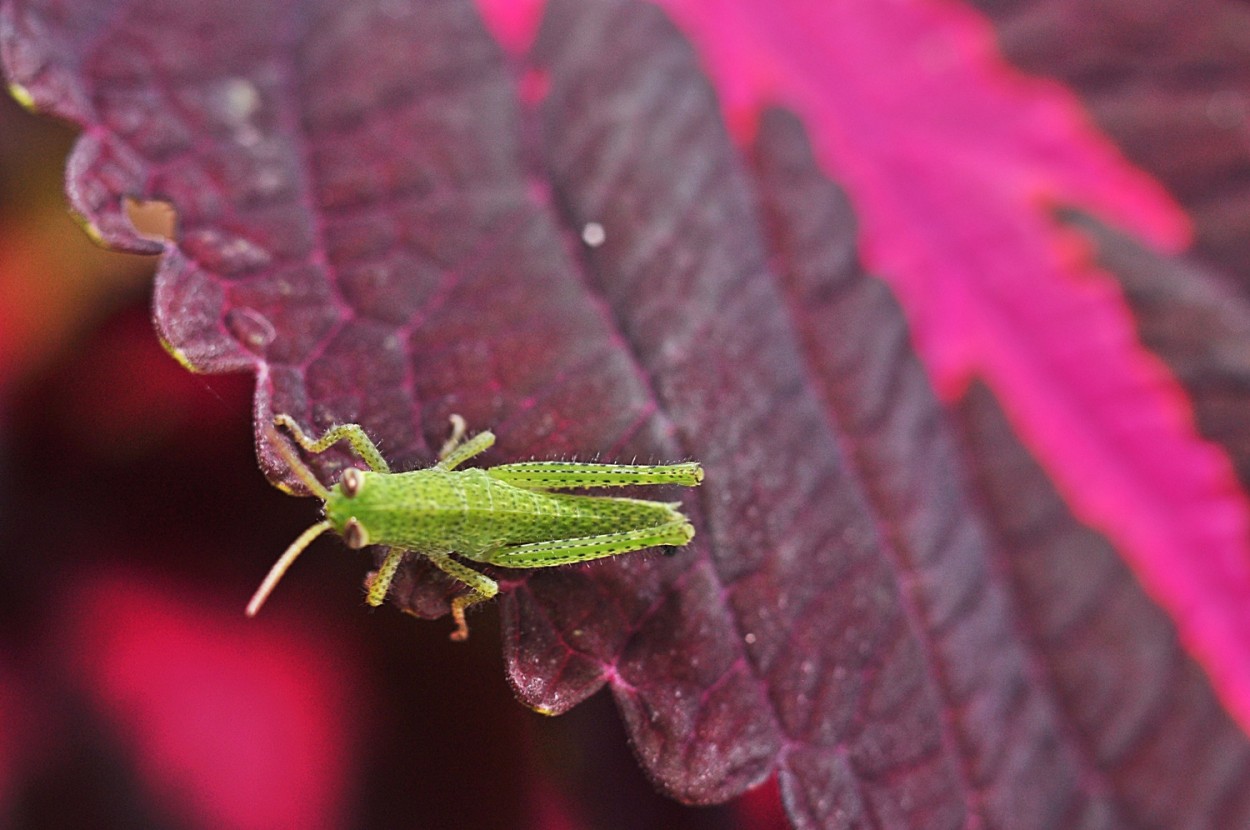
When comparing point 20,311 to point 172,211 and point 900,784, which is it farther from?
point 900,784

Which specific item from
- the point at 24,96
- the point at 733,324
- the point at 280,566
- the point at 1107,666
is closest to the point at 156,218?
the point at 24,96

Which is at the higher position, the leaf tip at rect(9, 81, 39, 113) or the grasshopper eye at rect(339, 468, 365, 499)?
the leaf tip at rect(9, 81, 39, 113)

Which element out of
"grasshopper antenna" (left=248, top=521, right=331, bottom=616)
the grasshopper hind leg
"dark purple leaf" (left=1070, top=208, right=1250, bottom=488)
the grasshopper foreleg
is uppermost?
the grasshopper foreleg

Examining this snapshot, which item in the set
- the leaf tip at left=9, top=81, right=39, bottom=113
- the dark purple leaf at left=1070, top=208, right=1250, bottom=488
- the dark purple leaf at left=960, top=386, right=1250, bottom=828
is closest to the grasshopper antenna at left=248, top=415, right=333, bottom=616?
the leaf tip at left=9, top=81, right=39, bottom=113

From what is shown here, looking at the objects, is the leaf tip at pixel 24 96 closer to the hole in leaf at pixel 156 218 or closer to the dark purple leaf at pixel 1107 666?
Answer: the hole in leaf at pixel 156 218

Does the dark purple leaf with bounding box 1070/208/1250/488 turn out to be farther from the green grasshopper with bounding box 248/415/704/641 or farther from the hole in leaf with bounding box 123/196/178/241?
the hole in leaf with bounding box 123/196/178/241

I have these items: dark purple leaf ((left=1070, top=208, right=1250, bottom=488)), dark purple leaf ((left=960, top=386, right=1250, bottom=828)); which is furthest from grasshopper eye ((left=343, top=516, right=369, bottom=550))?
dark purple leaf ((left=1070, top=208, right=1250, bottom=488))

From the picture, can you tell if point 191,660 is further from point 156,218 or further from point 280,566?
point 156,218

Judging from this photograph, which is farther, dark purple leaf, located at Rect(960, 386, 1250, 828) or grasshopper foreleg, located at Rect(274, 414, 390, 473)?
dark purple leaf, located at Rect(960, 386, 1250, 828)
